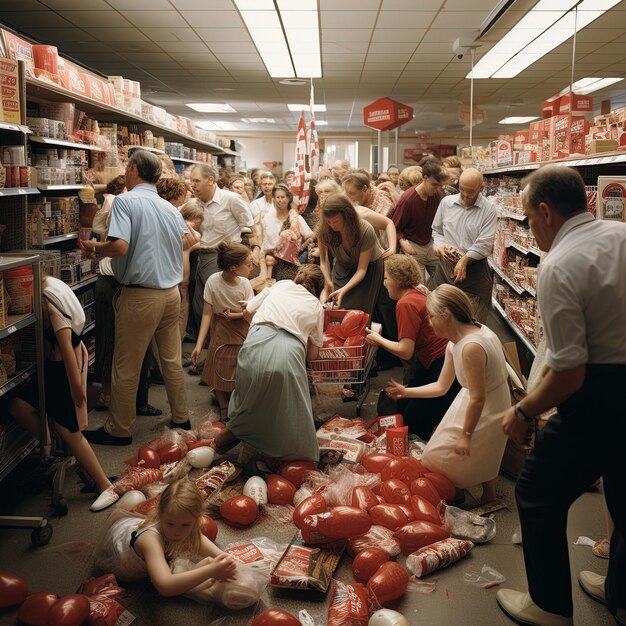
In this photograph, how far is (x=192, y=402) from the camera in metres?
5.27

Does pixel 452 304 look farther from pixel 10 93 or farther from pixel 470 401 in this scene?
pixel 10 93

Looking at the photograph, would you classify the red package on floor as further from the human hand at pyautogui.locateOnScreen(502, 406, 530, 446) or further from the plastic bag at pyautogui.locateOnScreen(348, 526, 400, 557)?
the human hand at pyautogui.locateOnScreen(502, 406, 530, 446)

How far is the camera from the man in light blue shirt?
4188 mm

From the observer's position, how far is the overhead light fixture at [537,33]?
7.46m

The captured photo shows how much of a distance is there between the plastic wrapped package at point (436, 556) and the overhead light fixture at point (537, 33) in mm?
5104

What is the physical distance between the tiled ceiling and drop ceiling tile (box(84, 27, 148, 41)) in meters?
0.01

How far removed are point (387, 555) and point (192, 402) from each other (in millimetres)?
2734

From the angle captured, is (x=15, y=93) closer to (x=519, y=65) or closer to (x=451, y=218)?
(x=451, y=218)

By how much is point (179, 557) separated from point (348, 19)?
722cm

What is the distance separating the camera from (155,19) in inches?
320

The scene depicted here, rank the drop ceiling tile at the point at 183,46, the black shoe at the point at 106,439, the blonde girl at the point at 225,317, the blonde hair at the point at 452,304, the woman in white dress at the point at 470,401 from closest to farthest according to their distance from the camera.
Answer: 1. the woman in white dress at the point at 470,401
2. the blonde hair at the point at 452,304
3. the black shoe at the point at 106,439
4. the blonde girl at the point at 225,317
5. the drop ceiling tile at the point at 183,46

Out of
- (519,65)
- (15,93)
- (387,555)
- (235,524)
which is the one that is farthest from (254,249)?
(519,65)

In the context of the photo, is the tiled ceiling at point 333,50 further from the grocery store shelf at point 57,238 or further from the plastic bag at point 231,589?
the plastic bag at point 231,589

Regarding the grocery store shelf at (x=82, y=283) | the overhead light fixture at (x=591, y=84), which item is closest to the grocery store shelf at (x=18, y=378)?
the grocery store shelf at (x=82, y=283)
